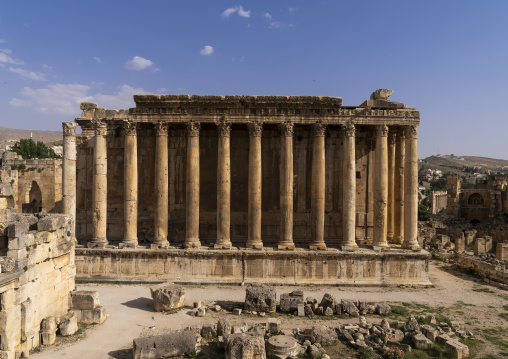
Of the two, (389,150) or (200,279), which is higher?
(389,150)

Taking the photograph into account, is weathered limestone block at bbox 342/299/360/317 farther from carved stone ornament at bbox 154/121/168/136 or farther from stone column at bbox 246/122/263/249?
carved stone ornament at bbox 154/121/168/136

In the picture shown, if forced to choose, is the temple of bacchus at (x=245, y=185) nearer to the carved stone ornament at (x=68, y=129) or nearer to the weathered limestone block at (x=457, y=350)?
the carved stone ornament at (x=68, y=129)

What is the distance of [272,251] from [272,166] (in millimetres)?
5722

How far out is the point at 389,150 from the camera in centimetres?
2305

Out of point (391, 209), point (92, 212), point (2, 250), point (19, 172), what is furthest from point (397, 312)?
point (19, 172)

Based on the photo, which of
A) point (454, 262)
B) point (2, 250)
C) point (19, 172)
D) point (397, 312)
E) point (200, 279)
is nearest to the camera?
point (2, 250)


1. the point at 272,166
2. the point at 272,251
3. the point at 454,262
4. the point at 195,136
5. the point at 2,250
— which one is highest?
the point at 195,136

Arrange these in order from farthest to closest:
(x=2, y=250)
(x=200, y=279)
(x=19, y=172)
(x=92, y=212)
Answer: (x=19, y=172), (x=92, y=212), (x=200, y=279), (x=2, y=250)

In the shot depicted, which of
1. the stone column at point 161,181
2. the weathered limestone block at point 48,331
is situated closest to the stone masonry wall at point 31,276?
the weathered limestone block at point 48,331

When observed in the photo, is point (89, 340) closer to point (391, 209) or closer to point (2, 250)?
point (2, 250)

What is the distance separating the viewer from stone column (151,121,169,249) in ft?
68.0

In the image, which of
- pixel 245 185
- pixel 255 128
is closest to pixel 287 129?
pixel 255 128

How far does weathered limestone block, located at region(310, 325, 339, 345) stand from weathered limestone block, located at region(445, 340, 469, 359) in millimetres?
3672

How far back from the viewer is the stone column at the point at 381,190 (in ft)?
68.1
